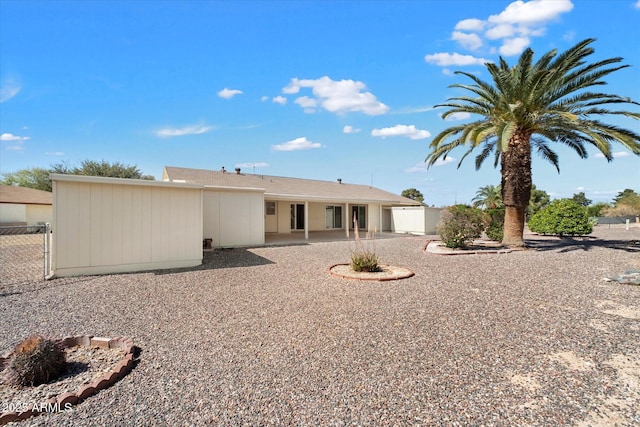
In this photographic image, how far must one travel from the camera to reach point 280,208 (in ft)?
64.0

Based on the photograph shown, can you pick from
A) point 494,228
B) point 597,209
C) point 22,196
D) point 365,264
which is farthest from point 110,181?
point 597,209

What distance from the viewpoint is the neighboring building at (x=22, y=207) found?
24850 mm

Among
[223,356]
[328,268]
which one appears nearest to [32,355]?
[223,356]

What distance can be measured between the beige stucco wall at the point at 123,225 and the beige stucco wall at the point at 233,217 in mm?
3262

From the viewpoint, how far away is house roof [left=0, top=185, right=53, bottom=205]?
25.2 m

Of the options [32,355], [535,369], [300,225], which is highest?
[300,225]

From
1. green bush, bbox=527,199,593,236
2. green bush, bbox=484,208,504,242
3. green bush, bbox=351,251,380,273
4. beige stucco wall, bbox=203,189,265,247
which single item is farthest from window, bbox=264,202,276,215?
green bush, bbox=527,199,593,236

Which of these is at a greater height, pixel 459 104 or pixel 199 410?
pixel 459 104

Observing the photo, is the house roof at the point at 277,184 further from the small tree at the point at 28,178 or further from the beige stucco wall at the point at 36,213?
the small tree at the point at 28,178

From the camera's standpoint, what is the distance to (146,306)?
5621mm

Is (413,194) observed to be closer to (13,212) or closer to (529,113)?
(529,113)

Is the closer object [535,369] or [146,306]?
[535,369]

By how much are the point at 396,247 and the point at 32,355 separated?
12.3 metres

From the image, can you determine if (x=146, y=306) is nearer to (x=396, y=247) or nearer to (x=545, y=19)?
(x=396, y=247)
